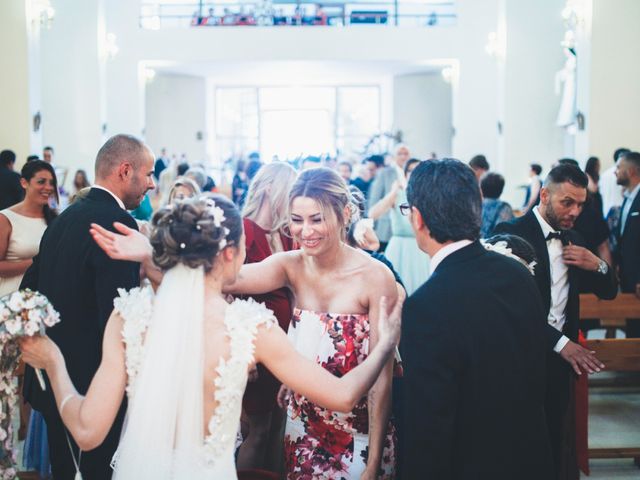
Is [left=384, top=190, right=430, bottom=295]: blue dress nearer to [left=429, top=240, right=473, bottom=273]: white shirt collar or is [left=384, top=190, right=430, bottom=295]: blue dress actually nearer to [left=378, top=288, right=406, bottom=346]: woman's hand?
[left=378, top=288, right=406, bottom=346]: woman's hand

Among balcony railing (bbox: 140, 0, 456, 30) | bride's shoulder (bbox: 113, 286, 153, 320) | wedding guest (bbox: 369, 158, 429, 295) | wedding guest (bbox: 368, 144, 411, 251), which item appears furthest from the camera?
balcony railing (bbox: 140, 0, 456, 30)

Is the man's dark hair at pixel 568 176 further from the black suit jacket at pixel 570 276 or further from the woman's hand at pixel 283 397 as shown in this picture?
the woman's hand at pixel 283 397

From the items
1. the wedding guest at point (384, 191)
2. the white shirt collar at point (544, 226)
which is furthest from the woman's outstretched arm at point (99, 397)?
the wedding guest at point (384, 191)

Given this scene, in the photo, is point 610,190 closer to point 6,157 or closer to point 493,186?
point 493,186

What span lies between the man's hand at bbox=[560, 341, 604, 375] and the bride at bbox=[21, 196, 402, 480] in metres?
1.26

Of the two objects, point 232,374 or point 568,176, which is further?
point 568,176

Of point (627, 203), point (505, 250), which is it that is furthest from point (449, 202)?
point (627, 203)

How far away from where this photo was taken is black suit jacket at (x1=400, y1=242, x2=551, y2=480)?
2053mm

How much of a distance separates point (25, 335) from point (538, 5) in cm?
1397

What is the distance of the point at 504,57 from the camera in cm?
1450

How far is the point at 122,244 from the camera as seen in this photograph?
2535mm

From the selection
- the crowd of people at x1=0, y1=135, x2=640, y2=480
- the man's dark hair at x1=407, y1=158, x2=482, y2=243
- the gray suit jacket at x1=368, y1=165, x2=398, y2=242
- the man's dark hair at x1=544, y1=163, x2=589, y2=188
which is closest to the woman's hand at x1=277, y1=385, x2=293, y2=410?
the crowd of people at x1=0, y1=135, x2=640, y2=480

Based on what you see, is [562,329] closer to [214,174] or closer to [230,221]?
[230,221]

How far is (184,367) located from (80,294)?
1.01 m
